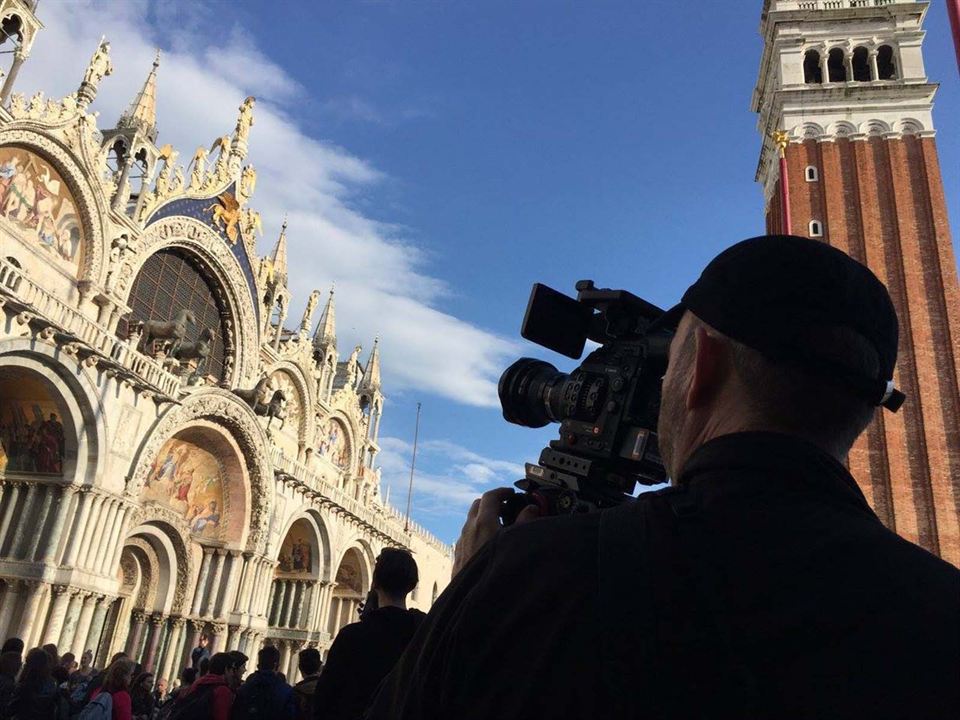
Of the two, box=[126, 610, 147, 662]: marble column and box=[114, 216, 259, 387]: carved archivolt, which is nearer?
box=[126, 610, 147, 662]: marble column

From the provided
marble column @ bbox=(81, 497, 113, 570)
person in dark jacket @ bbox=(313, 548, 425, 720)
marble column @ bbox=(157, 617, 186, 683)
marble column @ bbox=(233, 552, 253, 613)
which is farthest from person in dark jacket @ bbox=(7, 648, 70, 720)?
marble column @ bbox=(233, 552, 253, 613)

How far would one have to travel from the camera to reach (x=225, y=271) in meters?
19.7

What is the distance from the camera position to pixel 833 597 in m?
0.82

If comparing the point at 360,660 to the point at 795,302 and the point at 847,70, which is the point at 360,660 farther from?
the point at 847,70

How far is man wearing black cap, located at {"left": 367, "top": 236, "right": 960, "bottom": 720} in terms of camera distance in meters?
0.80

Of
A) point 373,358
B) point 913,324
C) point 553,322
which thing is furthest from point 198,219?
point 913,324

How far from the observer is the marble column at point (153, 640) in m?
16.8

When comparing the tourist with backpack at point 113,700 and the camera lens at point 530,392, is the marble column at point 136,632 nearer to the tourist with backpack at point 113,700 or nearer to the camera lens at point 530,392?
the tourist with backpack at point 113,700

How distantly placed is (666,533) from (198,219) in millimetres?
19795

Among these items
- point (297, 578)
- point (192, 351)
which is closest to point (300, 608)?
point (297, 578)

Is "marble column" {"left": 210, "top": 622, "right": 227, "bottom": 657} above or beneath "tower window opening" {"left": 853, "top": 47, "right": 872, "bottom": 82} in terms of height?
beneath

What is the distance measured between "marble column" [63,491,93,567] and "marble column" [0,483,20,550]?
3.41 ft

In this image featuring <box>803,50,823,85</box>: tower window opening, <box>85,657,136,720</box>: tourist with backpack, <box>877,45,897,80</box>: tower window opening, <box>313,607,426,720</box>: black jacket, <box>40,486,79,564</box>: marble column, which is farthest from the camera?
<box>803,50,823,85</box>: tower window opening

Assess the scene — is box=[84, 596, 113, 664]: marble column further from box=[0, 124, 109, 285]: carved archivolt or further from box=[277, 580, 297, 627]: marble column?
box=[277, 580, 297, 627]: marble column
